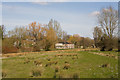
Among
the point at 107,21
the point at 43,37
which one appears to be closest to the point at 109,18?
the point at 107,21

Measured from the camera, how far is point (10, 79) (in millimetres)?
5863

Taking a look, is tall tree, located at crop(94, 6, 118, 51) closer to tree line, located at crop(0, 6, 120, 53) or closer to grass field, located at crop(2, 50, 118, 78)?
tree line, located at crop(0, 6, 120, 53)

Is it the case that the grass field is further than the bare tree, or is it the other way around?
the bare tree

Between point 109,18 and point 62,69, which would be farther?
point 109,18

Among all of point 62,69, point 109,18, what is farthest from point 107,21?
point 62,69

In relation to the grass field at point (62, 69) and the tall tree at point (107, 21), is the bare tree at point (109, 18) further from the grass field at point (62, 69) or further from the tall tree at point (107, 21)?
the grass field at point (62, 69)

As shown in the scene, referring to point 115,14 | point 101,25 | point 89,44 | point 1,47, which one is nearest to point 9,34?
point 1,47

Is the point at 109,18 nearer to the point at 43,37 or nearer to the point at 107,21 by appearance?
the point at 107,21

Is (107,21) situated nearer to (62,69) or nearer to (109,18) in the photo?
(109,18)

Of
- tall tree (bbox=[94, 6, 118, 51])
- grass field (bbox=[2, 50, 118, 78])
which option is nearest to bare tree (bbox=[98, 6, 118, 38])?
tall tree (bbox=[94, 6, 118, 51])

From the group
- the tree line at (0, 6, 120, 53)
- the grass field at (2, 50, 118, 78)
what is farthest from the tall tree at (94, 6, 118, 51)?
the grass field at (2, 50, 118, 78)

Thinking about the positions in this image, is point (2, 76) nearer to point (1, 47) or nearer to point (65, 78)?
point (65, 78)

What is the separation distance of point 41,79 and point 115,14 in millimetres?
33462

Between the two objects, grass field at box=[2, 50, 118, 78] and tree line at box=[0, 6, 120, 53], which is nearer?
grass field at box=[2, 50, 118, 78]
